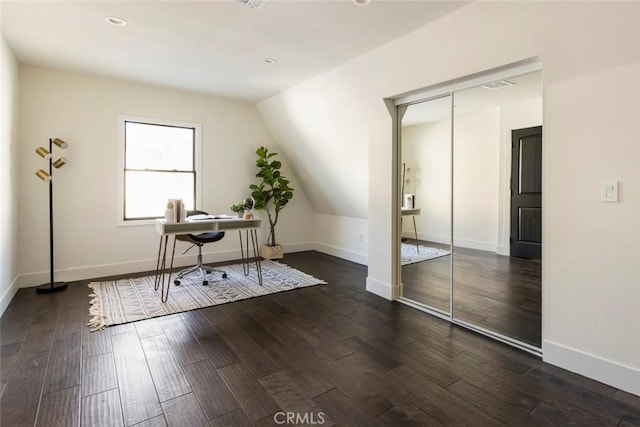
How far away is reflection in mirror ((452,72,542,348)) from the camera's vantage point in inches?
106

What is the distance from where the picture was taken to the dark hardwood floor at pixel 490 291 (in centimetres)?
280

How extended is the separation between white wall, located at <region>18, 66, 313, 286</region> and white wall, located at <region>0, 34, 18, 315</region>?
0.19 m

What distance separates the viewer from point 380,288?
3.64 meters

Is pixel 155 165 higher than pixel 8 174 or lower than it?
higher

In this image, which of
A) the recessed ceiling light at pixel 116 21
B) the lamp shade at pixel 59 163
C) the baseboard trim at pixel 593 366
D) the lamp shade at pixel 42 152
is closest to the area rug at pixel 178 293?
the lamp shade at pixel 59 163

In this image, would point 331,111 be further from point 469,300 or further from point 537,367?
point 537,367

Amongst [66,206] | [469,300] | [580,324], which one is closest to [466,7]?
[580,324]

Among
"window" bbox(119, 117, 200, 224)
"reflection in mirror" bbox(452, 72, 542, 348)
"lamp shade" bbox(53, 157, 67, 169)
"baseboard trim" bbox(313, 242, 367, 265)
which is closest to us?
"reflection in mirror" bbox(452, 72, 542, 348)

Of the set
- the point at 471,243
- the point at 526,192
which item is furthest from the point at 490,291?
the point at 526,192

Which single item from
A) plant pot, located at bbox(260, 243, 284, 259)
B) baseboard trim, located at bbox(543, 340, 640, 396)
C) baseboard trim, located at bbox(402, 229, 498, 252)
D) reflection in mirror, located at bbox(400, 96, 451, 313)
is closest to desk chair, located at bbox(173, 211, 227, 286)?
plant pot, located at bbox(260, 243, 284, 259)

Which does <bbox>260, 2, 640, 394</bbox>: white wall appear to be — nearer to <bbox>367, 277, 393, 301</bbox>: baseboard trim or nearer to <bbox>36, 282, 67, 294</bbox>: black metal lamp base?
<bbox>367, 277, 393, 301</bbox>: baseboard trim
